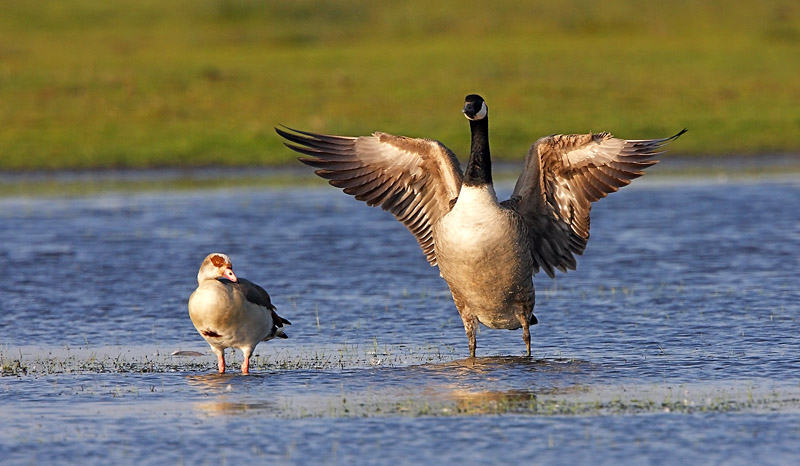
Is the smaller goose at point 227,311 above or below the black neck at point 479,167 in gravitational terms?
below

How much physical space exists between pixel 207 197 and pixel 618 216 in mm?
6703

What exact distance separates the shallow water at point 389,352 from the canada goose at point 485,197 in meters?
0.59

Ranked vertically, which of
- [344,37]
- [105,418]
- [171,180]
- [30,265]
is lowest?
[105,418]

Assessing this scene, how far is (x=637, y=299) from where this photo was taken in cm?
1275

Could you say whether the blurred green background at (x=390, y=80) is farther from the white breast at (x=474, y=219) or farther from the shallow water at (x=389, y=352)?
the white breast at (x=474, y=219)

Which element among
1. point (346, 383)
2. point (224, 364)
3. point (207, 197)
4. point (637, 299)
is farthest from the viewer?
point (207, 197)

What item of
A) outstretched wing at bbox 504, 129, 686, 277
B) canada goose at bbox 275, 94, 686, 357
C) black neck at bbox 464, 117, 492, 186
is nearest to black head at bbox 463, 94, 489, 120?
canada goose at bbox 275, 94, 686, 357

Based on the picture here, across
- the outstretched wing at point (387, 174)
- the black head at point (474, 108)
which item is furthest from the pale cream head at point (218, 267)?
the black head at point (474, 108)

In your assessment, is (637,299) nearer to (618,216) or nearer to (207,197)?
(618,216)

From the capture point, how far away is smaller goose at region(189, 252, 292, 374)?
378 inches

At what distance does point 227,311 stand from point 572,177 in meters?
2.98

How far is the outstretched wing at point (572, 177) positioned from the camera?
34.0 feet

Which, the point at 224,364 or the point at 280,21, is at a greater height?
the point at 280,21

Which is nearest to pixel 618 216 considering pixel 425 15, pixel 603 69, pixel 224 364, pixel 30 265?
pixel 30 265
